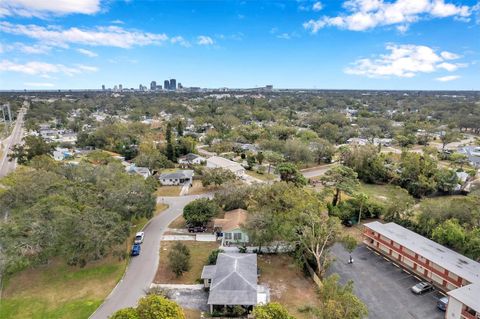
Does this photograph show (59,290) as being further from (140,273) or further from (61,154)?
(61,154)

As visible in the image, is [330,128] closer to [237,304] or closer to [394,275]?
[394,275]

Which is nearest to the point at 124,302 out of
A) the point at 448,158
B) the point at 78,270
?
the point at 78,270


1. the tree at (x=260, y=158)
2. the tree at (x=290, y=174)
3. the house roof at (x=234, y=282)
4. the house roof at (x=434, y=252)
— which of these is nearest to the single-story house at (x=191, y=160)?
the tree at (x=260, y=158)

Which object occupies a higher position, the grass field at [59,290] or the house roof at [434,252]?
the house roof at [434,252]

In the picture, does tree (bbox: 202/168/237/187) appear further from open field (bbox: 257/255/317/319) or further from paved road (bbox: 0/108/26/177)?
paved road (bbox: 0/108/26/177)

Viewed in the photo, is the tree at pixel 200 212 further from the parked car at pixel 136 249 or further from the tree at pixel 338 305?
the tree at pixel 338 305

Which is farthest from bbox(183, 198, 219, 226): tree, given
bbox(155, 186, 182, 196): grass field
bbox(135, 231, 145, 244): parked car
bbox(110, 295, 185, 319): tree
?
bbox(110, 295, 185, 319): tree
